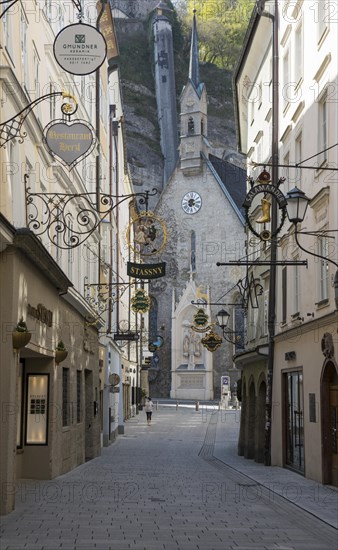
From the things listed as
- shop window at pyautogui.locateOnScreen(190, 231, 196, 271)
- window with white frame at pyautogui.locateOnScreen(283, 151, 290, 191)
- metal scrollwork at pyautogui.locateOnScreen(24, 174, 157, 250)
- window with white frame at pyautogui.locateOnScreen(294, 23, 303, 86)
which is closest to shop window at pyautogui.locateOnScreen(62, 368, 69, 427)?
metal scrollwork at pyautogui.locateOnScreen(24, 174, 157, 250)

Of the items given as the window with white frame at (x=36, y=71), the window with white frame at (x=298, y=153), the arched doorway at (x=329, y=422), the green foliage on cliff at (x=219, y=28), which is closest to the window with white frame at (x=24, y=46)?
the window with white frame at (x=36, y=71)

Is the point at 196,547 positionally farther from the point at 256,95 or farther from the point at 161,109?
the point at 161,109

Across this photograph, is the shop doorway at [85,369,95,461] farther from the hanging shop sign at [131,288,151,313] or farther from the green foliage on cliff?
the green foliage on cliff

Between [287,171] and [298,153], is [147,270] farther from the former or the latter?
[287,171]

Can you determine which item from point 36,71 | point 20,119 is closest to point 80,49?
point 20,119

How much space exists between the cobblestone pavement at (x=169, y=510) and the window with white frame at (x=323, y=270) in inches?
150

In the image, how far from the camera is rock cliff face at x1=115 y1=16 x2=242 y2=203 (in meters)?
93.1

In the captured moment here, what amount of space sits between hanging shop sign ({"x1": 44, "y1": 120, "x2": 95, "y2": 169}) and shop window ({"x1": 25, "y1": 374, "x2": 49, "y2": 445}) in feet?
19.7

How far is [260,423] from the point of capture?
25172mm

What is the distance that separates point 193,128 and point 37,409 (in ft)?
207

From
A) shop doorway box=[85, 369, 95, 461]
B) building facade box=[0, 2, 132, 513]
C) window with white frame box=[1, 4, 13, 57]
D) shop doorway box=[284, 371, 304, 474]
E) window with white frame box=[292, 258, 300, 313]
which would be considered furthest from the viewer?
shop doorway box=[85, 369, 95, 461]

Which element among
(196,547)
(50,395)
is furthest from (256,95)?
(196,547)

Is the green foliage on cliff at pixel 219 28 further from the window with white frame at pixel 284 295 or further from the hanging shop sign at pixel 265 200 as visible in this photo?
the hanging shop sign at pixel 265 200

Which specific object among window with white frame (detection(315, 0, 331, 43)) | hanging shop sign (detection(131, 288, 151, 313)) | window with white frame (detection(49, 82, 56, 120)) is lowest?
hanging shop sign (detection(131, 288, 151, 313))
